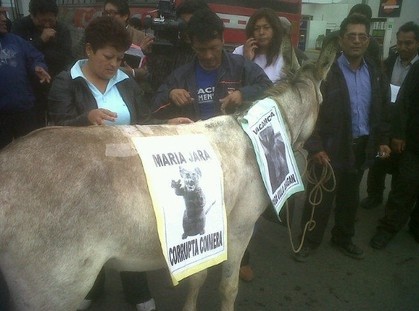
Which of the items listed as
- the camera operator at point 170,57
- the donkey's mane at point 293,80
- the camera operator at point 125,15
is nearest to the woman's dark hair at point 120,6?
the camera operator at point 125,15

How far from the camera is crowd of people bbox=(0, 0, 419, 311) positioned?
246 centimetres

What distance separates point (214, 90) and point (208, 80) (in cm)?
10

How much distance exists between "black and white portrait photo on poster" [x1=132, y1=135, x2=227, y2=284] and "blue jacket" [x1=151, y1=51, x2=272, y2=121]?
2.58 ft

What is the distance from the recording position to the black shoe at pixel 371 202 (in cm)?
530

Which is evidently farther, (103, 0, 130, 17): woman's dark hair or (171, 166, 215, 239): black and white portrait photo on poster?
(103, 0, 130, 17): woman's dark hair

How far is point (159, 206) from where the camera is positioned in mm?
1873

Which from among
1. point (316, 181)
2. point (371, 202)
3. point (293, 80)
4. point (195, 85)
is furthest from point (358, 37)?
point (371, 202)

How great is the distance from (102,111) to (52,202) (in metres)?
0.71

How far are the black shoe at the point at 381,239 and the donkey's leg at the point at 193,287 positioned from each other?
2403 millimetres

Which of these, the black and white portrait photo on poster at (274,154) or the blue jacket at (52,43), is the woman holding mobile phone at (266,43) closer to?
the black and white portrait photo on poster at (274,154)

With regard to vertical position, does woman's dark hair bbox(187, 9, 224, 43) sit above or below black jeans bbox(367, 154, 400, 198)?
above

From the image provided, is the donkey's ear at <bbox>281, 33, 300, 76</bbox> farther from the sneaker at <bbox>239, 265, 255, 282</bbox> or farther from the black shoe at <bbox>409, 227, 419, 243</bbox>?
the black shoe at <bbox>409, 227, 419, 243</bbox>

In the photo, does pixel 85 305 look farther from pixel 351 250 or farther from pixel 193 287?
pixel 351 250

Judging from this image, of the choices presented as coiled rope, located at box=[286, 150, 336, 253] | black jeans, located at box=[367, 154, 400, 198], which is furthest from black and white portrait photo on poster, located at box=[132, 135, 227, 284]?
black jeans, located at box=[367, 154, 400, 198]
